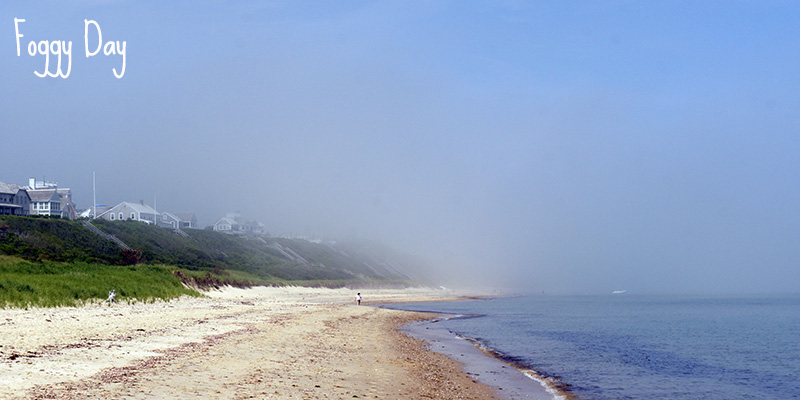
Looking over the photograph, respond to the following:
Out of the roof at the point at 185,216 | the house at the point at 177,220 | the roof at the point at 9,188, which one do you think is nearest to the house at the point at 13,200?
the roof at the point at 9,188

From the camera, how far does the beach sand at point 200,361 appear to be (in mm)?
12500

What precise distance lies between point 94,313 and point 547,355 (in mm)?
21321

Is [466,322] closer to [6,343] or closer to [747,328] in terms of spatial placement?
[747,328]

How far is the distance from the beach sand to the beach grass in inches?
46.1

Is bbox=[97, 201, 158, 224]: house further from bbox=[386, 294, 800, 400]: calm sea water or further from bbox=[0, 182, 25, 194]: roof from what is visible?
bbox=[386, 294, 800, 400]: calm sea water

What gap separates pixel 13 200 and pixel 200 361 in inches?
3898

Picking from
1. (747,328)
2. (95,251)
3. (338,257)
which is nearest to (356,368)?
(747,328)

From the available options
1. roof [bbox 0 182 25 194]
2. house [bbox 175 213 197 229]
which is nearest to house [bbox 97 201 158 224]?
house [bbox 175 213 197 229]

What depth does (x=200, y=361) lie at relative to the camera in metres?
16.6

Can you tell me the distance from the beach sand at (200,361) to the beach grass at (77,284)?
1.17 metres

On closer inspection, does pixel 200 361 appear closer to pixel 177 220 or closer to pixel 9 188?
pixel 9 188

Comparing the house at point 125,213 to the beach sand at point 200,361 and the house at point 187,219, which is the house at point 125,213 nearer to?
the house at point 187,219

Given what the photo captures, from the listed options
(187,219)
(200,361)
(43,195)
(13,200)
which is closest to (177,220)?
(187,219)

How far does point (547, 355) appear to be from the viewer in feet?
92.2
